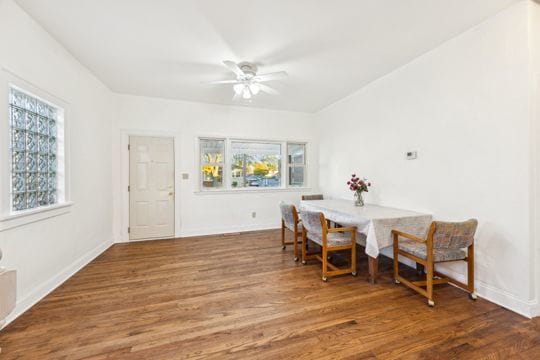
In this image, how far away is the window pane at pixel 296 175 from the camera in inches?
208

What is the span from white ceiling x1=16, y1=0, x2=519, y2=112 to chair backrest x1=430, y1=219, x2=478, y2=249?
6.38 ft

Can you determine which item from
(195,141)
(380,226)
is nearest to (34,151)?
(195,141)

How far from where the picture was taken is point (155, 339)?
5.46 feet

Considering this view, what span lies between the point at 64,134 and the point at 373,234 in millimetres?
3722

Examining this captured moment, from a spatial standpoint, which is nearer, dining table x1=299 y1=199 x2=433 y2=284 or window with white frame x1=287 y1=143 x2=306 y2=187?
dining table x1=299 y1=199 x2=433 y2=284

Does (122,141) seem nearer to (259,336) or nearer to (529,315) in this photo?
(259,336)

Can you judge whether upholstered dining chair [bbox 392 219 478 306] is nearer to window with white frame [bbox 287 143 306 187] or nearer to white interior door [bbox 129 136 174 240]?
window with white frame [bbox 287 143 306 187]

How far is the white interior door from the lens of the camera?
4121 millimetres

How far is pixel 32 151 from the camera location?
220 cm

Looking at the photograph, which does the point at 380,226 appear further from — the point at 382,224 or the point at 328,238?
the point at 328,238

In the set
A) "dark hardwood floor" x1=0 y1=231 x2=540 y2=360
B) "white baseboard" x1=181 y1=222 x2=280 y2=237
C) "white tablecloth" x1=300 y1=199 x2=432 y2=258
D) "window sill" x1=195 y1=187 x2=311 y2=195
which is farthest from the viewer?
"window sill" x1=195 y1=187 x2=311 y2=195

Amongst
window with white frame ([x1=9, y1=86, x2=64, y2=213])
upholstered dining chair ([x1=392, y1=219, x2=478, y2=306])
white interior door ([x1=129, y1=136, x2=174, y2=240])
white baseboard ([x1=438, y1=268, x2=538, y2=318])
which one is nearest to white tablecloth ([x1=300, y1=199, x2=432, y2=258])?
upholstered dining chair ([x1=392, y1=219, x2=478, y2=306])

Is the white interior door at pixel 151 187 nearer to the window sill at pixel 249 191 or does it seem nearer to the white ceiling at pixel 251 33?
the window sill at pixel 249 191

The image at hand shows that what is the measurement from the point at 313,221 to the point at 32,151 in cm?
303
